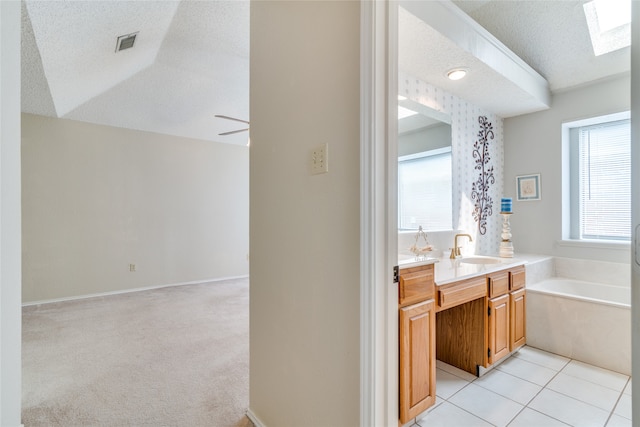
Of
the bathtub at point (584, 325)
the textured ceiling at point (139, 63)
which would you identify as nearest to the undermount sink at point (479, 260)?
the bathtub at point (584, 325)

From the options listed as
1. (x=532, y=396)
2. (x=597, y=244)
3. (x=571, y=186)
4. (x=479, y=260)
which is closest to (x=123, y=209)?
(x=479, y=260)

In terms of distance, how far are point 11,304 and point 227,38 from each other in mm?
2473

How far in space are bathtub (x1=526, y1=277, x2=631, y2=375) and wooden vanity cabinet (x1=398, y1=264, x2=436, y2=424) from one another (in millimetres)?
1584

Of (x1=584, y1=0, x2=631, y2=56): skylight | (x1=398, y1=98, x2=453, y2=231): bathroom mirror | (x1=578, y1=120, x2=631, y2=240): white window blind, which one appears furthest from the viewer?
(x1=578, y1=120, x2=631, y2=240): white window blind

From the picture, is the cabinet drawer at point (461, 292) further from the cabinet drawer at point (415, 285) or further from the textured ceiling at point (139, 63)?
the textured ceiling at point (139, 63)

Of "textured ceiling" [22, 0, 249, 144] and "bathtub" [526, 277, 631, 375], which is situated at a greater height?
"textured ceiling" [22, 0, 249, 144]

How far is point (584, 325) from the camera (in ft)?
8.28

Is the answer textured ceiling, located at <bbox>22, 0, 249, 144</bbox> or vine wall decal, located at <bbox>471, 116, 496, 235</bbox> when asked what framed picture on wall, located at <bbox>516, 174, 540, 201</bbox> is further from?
textured ceiling, located at <bbox>22, 0, 249, 144</bbox>

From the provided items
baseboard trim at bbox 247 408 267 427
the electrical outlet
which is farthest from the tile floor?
the electrical outlet

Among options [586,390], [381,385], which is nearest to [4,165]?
[381,385]

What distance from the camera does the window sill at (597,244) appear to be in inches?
115

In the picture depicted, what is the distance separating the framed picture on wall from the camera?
346 cm

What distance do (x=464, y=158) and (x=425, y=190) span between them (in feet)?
1.99

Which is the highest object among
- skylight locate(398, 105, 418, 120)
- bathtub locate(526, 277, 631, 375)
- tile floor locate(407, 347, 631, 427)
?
skylight locate(398, 105, 418, 120)
